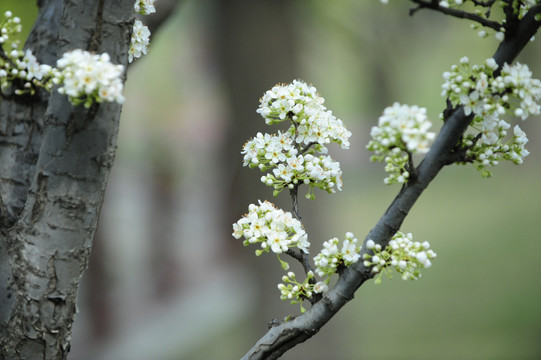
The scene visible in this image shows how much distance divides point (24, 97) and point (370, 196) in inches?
559

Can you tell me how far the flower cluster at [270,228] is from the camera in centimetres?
135

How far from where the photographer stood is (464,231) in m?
11.5

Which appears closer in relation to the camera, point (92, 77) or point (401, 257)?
point (92, 77)

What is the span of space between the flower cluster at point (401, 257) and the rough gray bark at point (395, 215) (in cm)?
3

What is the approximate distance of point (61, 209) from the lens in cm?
141

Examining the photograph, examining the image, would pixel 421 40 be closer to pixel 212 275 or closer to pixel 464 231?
pixel 464 231

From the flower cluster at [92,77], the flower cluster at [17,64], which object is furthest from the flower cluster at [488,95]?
the flower cluster at [17,64]

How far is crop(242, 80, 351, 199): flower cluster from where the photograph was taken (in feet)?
4.73

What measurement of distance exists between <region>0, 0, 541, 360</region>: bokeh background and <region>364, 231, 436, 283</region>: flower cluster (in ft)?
5.38

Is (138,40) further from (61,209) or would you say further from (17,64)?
(61,209)

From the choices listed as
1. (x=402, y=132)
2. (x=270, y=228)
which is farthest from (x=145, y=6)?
(x=402, y=132)

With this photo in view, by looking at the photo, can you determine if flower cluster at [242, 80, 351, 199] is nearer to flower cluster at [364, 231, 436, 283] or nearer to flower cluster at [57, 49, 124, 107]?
flower cluster at [364, 231, 436, 283]

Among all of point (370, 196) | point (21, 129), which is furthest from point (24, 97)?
point (370, 196)

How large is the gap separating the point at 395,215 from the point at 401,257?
95 mm
